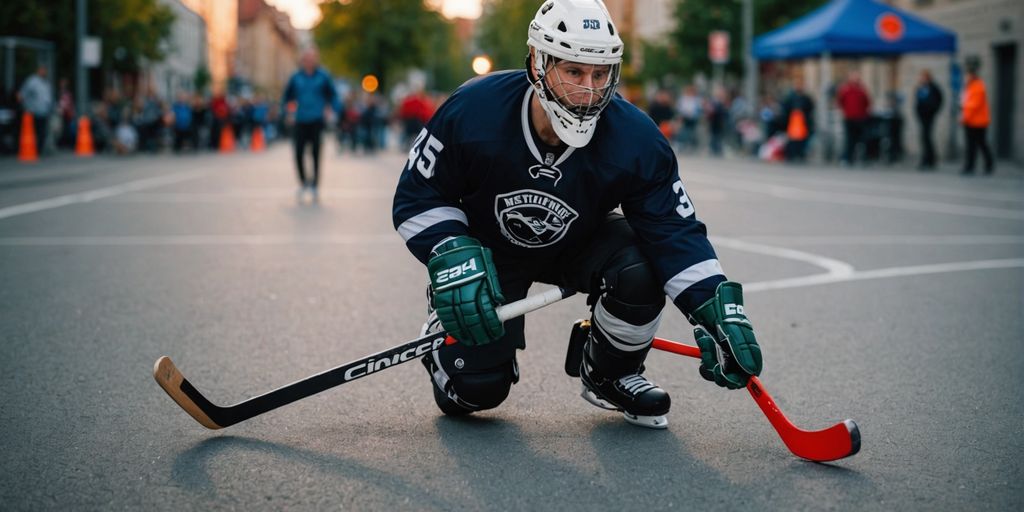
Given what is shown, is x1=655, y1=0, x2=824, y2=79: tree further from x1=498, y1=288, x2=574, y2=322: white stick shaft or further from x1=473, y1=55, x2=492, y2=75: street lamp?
x1=498, y1=288, x2=574, y2=322: white stick shaft

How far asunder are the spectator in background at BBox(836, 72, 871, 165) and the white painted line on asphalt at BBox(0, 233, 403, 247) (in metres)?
14.9

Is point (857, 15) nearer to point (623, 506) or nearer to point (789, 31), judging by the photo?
point (789, 31)

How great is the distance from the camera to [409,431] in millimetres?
3797

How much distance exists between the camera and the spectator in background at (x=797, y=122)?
80.3 ft

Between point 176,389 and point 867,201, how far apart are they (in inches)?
453

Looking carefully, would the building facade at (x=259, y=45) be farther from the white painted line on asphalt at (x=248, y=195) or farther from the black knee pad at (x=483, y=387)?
the black knee pad at (x=483, y=387)

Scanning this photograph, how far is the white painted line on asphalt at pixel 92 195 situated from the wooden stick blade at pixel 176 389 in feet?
26.9

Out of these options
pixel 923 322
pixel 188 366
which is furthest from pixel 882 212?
pixel 188 366

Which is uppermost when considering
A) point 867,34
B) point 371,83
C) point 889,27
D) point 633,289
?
point 371,83

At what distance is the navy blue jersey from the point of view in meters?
3.69

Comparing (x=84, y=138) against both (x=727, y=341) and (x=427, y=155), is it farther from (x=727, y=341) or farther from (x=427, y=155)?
(x=727, y=341)

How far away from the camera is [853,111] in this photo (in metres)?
22.3

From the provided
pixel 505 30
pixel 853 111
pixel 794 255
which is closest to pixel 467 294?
pixel 794 255

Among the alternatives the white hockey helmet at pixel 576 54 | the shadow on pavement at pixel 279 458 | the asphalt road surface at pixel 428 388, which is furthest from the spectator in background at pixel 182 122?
the white hockey helmet at pixel 576 54
